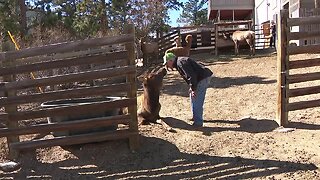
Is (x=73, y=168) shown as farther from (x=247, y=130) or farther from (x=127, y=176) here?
(x=247, y=130)

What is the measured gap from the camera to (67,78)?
5.82 metres

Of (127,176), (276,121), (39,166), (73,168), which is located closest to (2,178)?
(39,166)

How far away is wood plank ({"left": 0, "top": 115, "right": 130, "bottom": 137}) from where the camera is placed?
226 inches

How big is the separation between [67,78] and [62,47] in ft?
1.43

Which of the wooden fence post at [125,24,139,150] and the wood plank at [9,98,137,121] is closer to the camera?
the wood plank at [9,98,137,121]

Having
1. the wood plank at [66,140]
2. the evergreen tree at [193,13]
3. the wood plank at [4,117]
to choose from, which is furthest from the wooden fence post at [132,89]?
the evergreen tree at [193,13]

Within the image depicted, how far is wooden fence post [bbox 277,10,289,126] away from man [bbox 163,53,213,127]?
4.00ft

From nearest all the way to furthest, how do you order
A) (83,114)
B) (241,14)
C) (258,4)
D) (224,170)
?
(224,170)
(83,114)
(258,4)
(241,14)

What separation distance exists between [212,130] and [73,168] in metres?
2.43

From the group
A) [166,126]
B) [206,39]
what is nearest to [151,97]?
[166,126]

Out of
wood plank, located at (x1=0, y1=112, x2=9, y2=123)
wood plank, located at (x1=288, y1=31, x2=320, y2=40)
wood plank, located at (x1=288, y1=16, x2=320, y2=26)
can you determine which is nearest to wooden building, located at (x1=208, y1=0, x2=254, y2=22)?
wood plank, located at (x1=288, y1=31, x2=320, y2=40)

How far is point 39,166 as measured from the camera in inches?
224

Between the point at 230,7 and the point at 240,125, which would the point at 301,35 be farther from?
the point at 230,7

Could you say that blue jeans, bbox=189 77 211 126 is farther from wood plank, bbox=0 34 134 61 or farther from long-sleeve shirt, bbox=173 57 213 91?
wood plank, bbox=0 34 134 61
